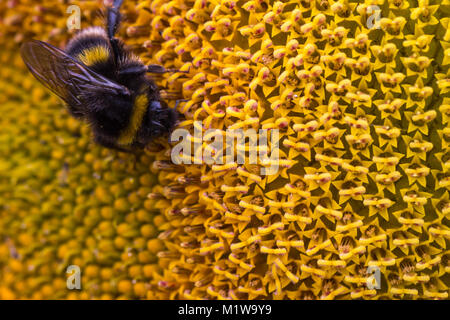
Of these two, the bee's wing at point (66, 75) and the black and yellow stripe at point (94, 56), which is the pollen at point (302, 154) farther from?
the bee's wing at point (66, 75)

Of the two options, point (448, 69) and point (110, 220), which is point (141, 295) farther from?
point (448, 69)

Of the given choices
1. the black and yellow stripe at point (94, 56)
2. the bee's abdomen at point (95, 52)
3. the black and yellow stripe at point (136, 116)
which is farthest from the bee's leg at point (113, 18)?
the black and yellow stripe at point (136, 116)

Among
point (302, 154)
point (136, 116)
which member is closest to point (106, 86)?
point (136, 116)

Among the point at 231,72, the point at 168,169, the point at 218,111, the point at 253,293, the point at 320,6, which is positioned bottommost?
the point at 253,293

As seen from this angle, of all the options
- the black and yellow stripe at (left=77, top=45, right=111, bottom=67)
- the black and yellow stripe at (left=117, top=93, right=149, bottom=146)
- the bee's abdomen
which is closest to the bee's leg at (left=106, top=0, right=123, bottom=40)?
the bee's abdomen

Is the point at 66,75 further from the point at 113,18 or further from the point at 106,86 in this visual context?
the point at 113,18

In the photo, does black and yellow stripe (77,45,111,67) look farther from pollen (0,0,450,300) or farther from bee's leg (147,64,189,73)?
bee's leg (147,64,189,73)

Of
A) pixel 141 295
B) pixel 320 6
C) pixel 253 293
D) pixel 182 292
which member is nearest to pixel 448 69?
pixel 320 6
